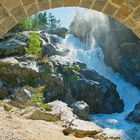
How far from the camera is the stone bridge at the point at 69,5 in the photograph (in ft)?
17.7

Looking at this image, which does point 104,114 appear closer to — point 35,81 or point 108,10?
point 35,81

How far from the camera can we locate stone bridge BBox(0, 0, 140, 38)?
17.7ft

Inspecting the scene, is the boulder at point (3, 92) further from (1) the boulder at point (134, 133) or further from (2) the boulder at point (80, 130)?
(2) the boulder at point (80, 130)

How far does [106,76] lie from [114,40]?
16.5ft

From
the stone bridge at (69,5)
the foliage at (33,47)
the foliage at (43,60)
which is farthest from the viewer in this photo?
the foliage at (43,60)

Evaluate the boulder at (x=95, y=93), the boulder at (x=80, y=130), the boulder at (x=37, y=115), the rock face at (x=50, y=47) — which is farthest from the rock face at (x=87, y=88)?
the boulder at (x=80, y=130)

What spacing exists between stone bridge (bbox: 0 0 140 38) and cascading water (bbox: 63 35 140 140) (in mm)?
17893

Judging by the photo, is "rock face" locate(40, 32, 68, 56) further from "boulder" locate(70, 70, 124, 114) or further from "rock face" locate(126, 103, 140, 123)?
"rock face" locate(126, 103, 140, 123)

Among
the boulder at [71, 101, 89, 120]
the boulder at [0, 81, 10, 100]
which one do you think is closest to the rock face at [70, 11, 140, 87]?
the boulder at [71, 101, 89, 120]

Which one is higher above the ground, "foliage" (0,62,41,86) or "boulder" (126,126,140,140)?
"foliage" (0,62,41,86)

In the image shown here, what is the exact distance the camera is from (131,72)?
32.1 meters

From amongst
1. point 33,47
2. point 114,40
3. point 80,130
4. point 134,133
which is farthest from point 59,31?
A: point 80,130

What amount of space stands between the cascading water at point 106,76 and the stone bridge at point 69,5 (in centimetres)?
1789

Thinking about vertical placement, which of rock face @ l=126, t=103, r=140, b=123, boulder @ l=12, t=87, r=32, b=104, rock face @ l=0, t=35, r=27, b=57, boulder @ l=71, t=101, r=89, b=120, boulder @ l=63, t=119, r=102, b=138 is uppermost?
rock face @ l=0, t=35, r=27, b=57
